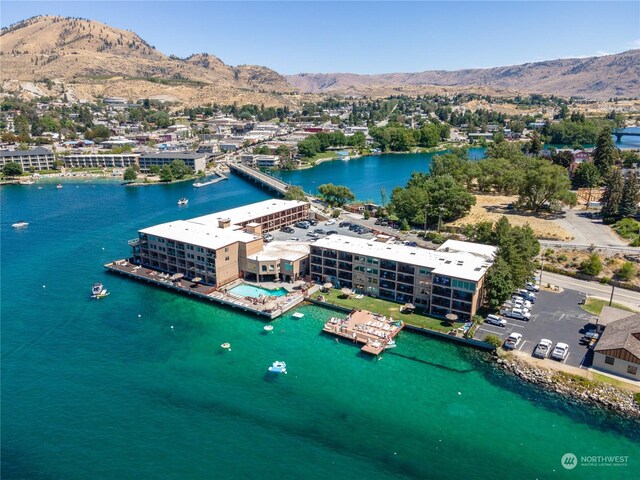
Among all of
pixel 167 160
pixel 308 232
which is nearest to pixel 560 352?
pixel 308 232

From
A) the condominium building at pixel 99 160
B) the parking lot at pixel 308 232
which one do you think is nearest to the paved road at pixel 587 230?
the parking lot at pixel 308 232

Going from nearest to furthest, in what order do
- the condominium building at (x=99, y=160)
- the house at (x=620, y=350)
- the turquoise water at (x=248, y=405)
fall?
the turquoise water at (x=248, y=405) < the house at (x=620, y=350) < the condominium building at (x=99, y=160)

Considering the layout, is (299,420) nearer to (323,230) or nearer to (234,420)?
(234,420)

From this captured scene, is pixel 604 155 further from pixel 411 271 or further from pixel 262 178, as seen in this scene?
pixel 262 178

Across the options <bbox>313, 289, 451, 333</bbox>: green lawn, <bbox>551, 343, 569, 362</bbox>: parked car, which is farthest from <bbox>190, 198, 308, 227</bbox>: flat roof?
<bbox>551, 343, 569, 362</bbox>: parked car

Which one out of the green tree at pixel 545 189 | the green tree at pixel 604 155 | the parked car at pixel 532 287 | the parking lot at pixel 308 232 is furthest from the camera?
the green tree at pixel 604 155

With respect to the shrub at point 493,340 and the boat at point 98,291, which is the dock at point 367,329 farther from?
the boat at point 98,291
